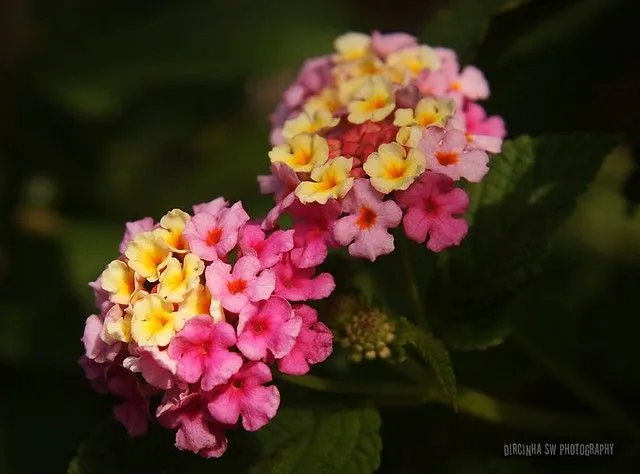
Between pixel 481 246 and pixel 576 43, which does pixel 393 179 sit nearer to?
pixel 481 246

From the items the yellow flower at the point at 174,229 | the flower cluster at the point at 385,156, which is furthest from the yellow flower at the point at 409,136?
the yellow flower at the point at 174,229

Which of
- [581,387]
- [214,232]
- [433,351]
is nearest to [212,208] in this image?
[214,232]

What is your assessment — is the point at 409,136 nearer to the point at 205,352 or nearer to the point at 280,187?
the point at 280,187

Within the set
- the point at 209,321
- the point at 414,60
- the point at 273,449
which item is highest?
the point at 414,60

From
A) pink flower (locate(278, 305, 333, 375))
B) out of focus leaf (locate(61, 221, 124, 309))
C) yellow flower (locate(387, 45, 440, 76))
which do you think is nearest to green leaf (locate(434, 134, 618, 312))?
yellow flower (locate(387, 45, 440, 76))

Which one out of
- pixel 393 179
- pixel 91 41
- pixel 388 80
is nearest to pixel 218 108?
pixel 91 41

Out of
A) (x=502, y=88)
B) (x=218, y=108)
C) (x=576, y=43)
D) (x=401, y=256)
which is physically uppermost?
(x=218, y=108)

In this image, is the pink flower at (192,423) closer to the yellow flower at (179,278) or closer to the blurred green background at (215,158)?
the yellow flower at (179,278)
